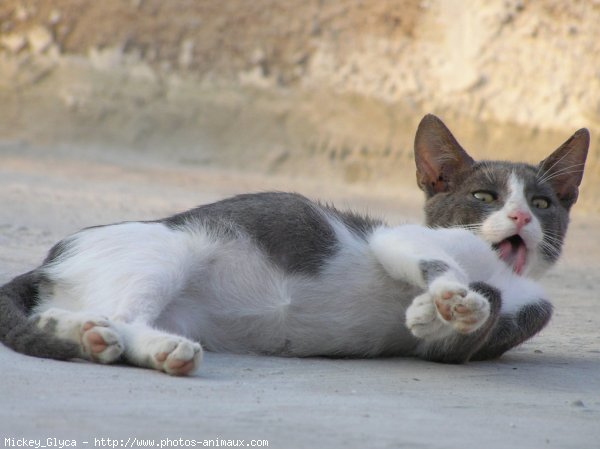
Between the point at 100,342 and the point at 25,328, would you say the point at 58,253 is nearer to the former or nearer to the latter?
the point at 25,328

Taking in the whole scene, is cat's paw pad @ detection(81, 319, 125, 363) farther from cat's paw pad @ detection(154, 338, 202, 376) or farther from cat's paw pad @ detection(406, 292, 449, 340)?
cat's paw pad @ detection(406, 292, 449, 340)

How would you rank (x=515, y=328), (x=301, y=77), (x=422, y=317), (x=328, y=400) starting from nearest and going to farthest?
1. (x=328, y=400)
2. (x=422, y=317)
3. (x=515, y=328)
4. (x=301, y=77)

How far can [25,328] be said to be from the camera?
356 cm

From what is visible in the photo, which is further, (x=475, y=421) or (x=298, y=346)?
(x=298, y=346)

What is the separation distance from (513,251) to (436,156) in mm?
691

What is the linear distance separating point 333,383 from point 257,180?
8.38 metres

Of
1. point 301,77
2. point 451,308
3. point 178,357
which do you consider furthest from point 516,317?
point 301,77

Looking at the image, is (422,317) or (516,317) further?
(516,317)

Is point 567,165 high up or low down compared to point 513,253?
up

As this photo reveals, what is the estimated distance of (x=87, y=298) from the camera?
12.6 feet

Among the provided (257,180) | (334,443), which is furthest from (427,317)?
(257,180)

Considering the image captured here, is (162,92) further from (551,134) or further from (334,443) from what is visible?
(334,443)

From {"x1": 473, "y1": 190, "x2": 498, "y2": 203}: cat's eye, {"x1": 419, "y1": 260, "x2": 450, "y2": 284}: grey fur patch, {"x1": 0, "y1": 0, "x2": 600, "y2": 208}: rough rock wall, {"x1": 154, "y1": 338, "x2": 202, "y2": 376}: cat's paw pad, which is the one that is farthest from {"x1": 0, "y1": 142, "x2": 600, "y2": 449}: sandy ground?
{"x1": 0, "y1": 0, "x2": 600, "y2": 208}: rough rock wall

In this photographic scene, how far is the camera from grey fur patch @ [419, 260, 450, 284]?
375 centimetres
